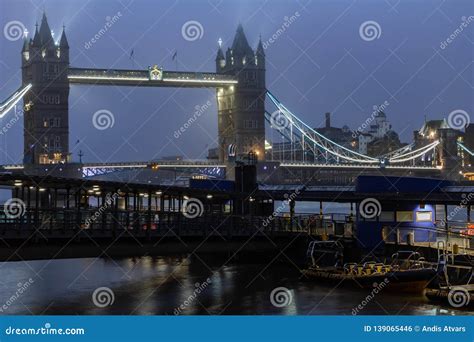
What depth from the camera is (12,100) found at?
70812 mm

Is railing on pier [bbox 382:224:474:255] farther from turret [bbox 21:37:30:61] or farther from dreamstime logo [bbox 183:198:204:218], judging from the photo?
turret [bbox 21:37:30:61]

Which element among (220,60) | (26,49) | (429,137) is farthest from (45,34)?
(429,137)

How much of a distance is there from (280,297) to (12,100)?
54.3m

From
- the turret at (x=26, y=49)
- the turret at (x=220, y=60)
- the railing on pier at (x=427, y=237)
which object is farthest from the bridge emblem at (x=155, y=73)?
the railing on pier at (x=427, y=237)

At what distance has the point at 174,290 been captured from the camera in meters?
21.2

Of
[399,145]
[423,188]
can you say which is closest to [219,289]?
[423,188]

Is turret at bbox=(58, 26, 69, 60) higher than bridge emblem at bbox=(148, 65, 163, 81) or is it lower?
higher

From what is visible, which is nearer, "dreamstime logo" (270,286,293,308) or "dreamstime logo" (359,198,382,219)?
"dreamstime logo" (270,286,293,308)

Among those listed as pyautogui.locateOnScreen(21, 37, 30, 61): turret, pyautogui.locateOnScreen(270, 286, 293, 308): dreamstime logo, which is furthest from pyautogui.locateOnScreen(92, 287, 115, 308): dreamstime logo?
pyautogui.locateOnScreen(21, 37, 30, 61): turret

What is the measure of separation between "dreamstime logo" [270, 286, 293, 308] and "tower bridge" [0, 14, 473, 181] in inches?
1687

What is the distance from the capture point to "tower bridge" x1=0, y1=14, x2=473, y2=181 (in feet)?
232

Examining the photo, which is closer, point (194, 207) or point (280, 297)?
point (280, 297)

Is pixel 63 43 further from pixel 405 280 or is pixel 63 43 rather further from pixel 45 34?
pixel 405 280
